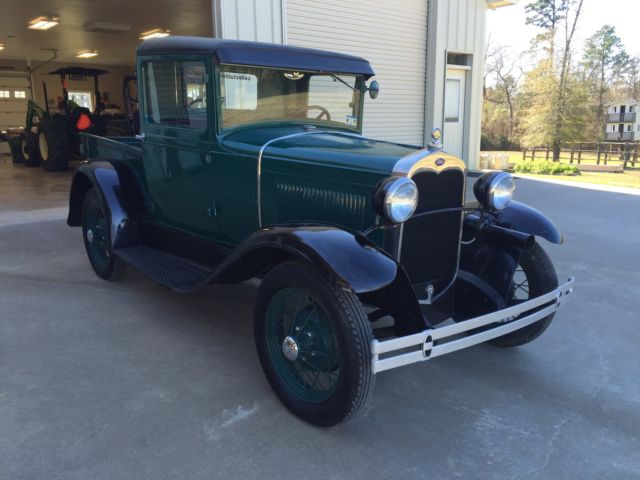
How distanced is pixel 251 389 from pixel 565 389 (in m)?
1.74

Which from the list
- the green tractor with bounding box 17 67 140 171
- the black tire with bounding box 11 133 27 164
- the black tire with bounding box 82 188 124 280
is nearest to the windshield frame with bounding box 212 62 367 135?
the black tire with bounding box 82 188 124 280

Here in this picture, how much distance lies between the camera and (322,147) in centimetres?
309

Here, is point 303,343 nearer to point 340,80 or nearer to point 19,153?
point 340,80

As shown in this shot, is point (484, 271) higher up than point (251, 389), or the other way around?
point (484, 271)

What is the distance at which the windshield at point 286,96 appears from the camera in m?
3.39

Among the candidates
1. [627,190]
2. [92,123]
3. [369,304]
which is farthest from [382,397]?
[92,123]

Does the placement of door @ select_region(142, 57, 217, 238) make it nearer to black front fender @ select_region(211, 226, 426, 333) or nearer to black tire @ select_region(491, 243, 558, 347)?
black front fender @ select_region(211, 226, 426, 333)

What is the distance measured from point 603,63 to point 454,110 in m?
25.1

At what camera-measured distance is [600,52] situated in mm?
29969

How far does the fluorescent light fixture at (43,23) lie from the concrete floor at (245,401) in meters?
8.55

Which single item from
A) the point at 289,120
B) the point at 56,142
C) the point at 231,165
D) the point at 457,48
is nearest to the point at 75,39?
the point at 56,142

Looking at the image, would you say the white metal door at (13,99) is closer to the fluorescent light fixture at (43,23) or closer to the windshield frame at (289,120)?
the fluorescent light fixture at (43,23)

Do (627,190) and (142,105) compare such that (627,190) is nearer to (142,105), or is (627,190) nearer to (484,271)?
(484,271)

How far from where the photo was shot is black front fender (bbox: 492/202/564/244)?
3158mm
